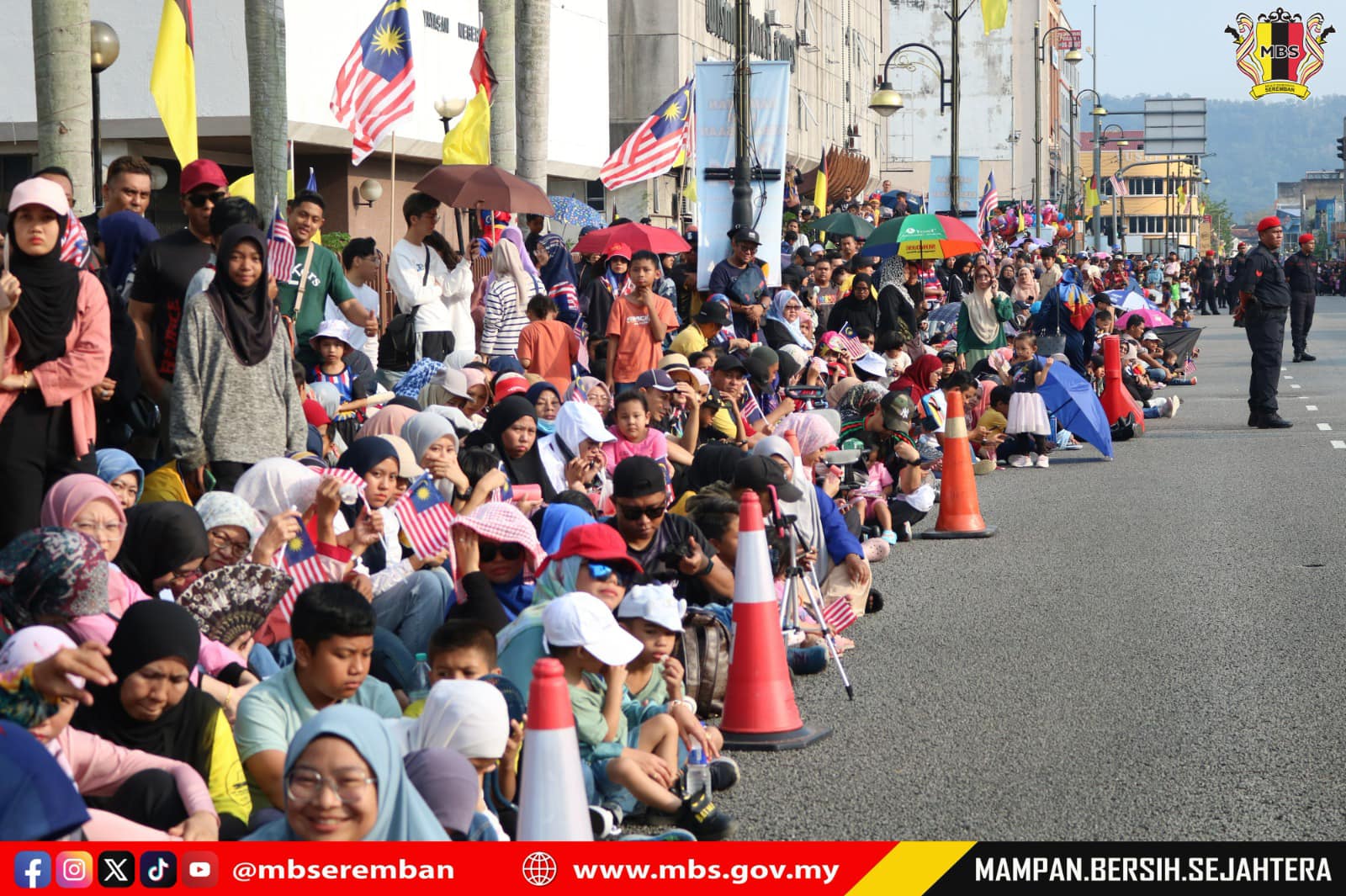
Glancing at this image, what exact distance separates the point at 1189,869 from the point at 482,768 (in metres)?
2.12

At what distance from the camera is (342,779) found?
14.3 ft

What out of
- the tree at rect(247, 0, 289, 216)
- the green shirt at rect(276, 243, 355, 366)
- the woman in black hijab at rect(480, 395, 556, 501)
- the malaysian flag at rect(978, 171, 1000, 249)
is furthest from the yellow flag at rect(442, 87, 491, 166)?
the malaysian flag at rect(978, 171, 1000, 249)

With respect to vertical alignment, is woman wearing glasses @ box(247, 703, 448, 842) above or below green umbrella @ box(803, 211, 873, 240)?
below

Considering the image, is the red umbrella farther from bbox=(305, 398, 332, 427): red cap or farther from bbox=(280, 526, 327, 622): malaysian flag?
bbox=(280, 526, 327, 622): malaysian flag

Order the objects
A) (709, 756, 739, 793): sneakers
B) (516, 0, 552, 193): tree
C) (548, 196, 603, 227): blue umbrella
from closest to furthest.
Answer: (709, 756, 739, 793): sneakers < (516, 0, 552, 193): tree < (548, 196, 603, 227): blue umbrella

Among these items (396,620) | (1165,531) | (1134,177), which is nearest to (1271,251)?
(1165,531)

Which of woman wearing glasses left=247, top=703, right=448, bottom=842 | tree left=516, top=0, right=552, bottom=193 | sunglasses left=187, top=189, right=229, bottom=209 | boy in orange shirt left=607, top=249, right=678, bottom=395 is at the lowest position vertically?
woman wearing glasses left=247, top=703, right=448, bottom=842

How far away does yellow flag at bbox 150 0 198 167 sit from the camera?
484 inches

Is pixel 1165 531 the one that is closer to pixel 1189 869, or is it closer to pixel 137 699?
pixel 1189 869

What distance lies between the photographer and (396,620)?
7.23 meters

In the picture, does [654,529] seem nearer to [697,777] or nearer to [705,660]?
Result: [705,660]

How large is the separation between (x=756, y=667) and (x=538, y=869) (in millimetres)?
2780

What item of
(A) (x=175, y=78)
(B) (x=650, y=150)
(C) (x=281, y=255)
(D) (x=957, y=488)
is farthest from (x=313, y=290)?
(B) (x=650, y=150)

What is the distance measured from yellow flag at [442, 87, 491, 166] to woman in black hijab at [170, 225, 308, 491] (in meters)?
8.92
